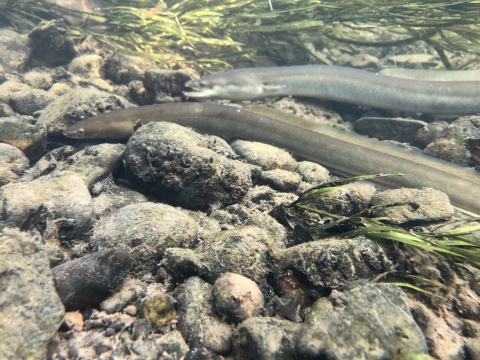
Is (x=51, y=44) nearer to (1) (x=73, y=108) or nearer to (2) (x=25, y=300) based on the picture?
(1) (x=73, y=108)

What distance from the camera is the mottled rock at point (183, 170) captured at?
2.52m

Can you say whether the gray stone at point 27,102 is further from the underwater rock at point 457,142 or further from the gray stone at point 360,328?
the underwater rock at point 457,142

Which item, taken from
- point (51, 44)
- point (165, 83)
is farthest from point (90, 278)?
point (51, 44)

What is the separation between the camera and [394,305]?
1.15 metres

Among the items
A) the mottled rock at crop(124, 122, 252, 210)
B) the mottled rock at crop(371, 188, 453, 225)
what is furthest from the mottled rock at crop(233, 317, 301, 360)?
the mottled rock at crop(124, 122, 252, 210)

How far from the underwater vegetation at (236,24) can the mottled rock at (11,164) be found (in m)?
4.04

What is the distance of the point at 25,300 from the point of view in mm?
1157

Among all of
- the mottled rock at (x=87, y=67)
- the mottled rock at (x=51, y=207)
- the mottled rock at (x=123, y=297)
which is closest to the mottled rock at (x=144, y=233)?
the mottled rock at (x=123, y=297)

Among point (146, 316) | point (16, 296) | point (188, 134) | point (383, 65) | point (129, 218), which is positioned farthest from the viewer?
point (383, 65)

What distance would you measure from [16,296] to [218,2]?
27.0 ft

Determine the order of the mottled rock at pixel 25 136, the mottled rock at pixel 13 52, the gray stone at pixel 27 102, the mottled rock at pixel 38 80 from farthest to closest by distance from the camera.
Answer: the mottled rock at pixel 13 52 → the mottled rock at pixel 38 80 → the gray stone at pixel 27 102 → the mottled rock at pixel 25 136

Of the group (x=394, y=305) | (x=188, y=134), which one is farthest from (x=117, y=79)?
(x=394, y=305)

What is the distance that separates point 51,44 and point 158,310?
708 cm

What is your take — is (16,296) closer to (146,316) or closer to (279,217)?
(146,316)
